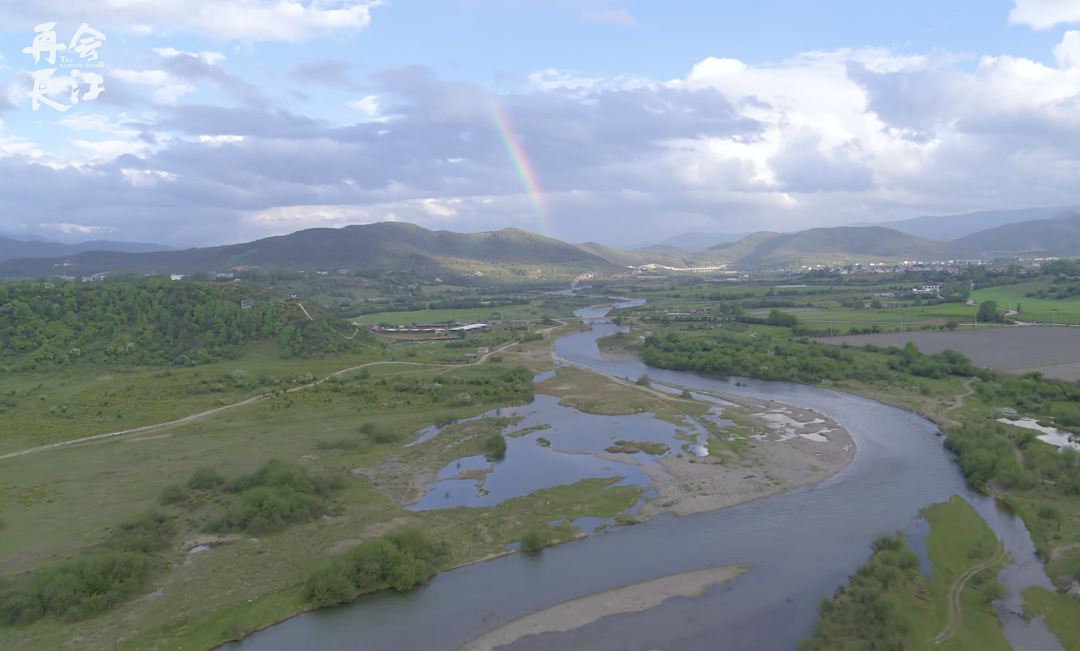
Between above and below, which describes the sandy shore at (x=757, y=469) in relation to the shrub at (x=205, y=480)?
below

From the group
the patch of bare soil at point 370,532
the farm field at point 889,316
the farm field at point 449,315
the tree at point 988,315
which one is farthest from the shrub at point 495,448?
the tree at point 988,315

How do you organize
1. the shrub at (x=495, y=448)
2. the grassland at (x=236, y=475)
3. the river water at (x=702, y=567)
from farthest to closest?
the shrub at (x=495, y=448) < the grassland at (x=236, y=475) < the river water at (x=702, y=567)

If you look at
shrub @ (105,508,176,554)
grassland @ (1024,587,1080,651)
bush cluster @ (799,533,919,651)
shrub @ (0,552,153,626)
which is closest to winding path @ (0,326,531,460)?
shrub @ (105,508,176,554)

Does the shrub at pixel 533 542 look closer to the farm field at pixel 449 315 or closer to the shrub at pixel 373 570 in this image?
the shrub at pixel 373 570

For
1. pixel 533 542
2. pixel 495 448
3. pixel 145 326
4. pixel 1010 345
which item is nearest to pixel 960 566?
pixel 533 542

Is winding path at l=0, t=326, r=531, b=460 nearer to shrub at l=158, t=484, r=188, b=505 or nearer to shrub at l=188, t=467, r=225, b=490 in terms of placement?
shrub at l=188, t=467, r=225, b=490

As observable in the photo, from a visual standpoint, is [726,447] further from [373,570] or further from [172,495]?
[172,495]

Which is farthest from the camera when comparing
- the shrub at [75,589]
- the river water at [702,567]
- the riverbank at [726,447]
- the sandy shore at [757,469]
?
the riverbank at [726,447]
